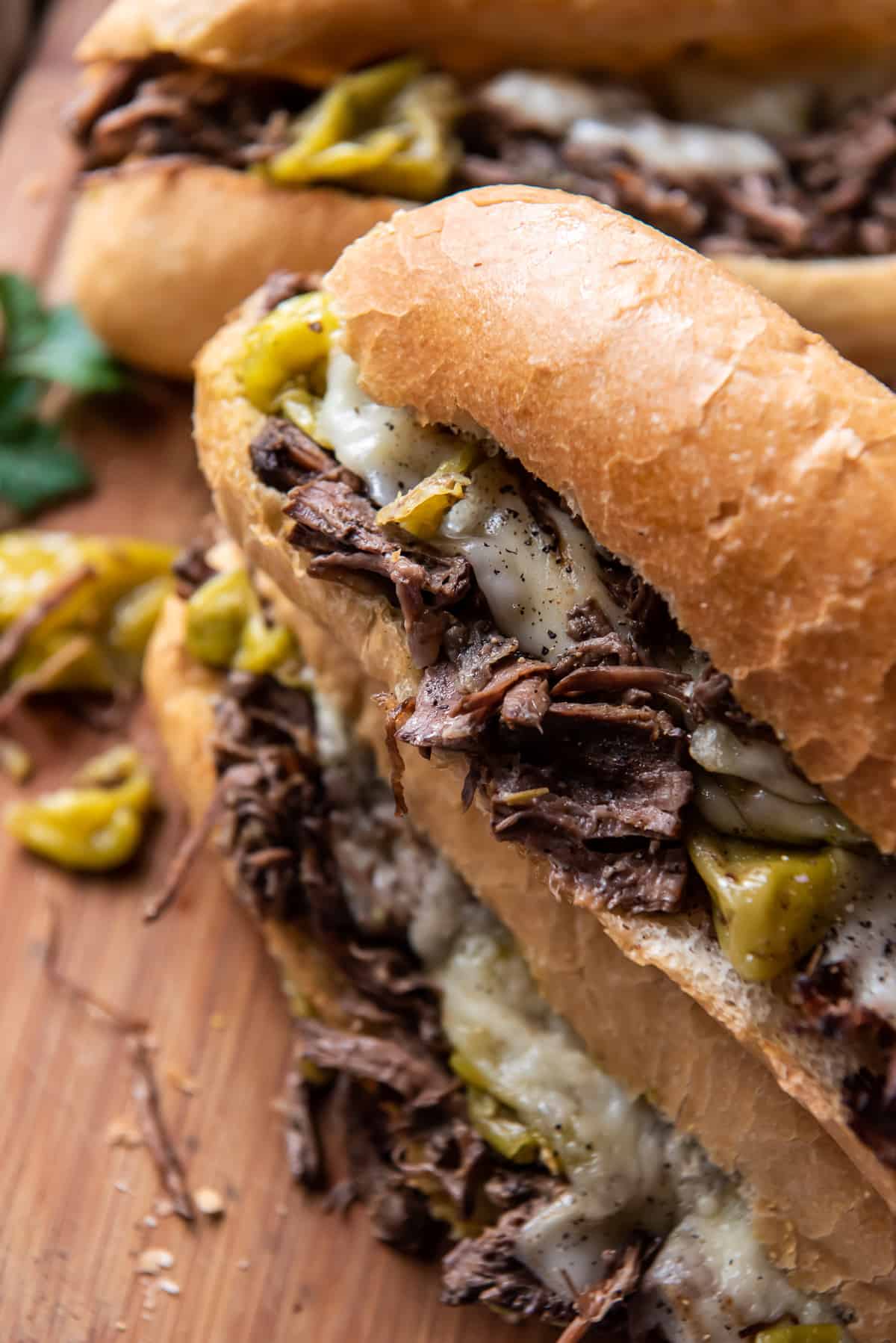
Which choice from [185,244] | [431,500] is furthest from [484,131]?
[431,500]

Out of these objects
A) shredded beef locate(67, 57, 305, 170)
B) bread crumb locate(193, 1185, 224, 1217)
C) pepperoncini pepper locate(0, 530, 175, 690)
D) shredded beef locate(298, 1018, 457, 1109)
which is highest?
shredded beef locate(67, 57, 305, 170)

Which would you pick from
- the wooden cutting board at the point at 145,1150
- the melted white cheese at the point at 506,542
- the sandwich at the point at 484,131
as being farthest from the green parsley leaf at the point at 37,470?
the melted white cheese at the point at 506,542

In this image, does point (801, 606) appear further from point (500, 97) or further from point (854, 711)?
point (500, 97)

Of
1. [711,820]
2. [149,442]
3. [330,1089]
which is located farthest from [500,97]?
[330,1089]

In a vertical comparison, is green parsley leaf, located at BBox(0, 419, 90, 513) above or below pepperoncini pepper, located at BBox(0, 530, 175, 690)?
above

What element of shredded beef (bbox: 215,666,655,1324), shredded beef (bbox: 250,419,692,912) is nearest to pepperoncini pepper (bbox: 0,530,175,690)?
shredded beef (bbox: 215,666,655,1324)

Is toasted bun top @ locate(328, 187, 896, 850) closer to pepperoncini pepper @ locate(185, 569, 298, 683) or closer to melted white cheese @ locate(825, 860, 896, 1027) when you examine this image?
melted white cheese @ locate(825, 860, 896, 1027)
